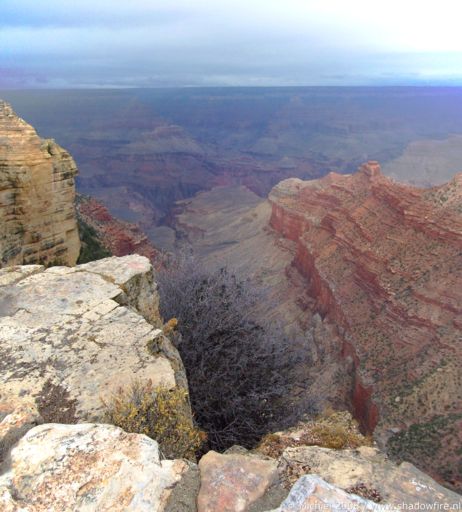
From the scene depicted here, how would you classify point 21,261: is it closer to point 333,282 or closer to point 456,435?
point 456,435

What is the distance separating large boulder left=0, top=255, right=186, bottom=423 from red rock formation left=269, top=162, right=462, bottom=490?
36.9 feet

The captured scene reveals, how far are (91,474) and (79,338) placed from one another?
2268 millimetres

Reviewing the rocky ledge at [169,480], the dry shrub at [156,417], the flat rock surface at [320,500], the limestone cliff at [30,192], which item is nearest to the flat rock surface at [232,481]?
the rocky ledge at [169,480]

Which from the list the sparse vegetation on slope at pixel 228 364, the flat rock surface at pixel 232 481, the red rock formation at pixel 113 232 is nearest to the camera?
the flat rock surface at pixel 232 481

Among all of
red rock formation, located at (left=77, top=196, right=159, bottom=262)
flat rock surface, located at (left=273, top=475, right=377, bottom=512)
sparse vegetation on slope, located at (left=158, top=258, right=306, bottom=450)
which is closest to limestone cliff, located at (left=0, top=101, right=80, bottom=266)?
sparse vegetation on slope, located at (left=158, top=258, right=306, bottom=450)

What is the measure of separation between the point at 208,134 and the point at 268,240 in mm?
129000

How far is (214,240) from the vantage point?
52.4 metres

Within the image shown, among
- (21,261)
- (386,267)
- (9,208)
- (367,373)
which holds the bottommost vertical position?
(367,373)

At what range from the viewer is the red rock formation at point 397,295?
15.6 metres

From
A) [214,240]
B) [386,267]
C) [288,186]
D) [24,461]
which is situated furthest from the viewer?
[214,240]

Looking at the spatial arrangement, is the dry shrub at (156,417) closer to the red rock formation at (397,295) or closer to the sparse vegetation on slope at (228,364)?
the sparse vegetation on slope at (228,364)

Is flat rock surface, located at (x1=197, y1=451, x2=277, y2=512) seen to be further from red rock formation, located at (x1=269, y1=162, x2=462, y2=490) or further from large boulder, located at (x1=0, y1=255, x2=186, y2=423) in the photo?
red rock formation, located at (x1=269, y1=162, x2=462, y2=490)

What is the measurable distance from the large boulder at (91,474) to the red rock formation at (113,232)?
17944 mm

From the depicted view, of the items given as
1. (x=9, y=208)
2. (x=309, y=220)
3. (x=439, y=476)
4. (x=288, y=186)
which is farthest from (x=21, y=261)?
(x=288, y=186)
